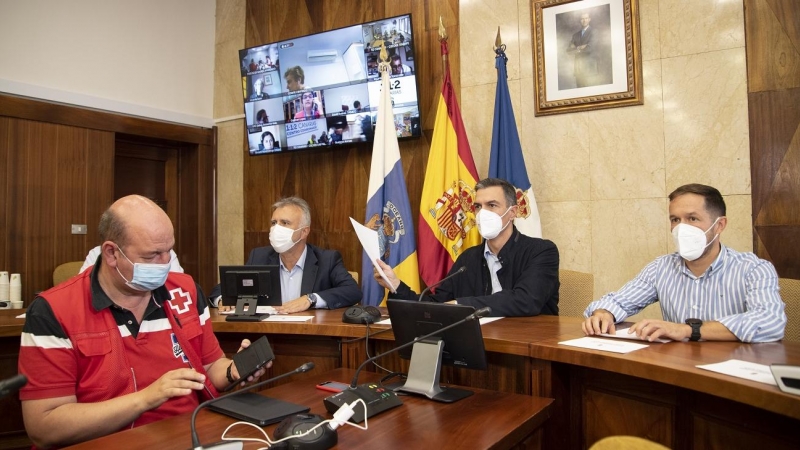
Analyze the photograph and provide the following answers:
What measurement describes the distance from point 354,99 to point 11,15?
7.66ft

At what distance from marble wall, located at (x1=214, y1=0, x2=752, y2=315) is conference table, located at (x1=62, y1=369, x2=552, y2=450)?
2049mm

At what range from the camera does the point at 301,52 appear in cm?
426

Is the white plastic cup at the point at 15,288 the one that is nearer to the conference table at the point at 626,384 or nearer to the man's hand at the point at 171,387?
the conference table at the point at 626,384

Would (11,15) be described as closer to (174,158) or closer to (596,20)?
(174,158)

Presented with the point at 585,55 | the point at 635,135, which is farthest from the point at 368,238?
the point at 585,55

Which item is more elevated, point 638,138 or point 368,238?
point 638,138

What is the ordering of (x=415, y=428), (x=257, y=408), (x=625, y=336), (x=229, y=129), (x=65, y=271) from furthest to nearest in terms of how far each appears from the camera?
(x=229, y=129), (x=65, y=271), (x=625, y=336), (x=257, y=408), (x=415, y=428)

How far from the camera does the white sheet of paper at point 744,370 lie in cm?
136

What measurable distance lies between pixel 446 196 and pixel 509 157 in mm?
467

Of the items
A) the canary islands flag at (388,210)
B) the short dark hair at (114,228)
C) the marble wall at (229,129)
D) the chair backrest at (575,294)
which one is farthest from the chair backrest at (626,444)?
the marble wall at (229,129)

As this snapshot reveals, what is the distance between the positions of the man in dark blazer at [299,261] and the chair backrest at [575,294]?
114 cm

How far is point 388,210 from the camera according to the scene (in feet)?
12.4

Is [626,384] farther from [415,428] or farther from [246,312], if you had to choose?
[246,312]

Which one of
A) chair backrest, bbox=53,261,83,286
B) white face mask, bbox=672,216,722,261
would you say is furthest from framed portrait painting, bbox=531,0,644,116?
chair backrest, bbox=53,261,83,286
